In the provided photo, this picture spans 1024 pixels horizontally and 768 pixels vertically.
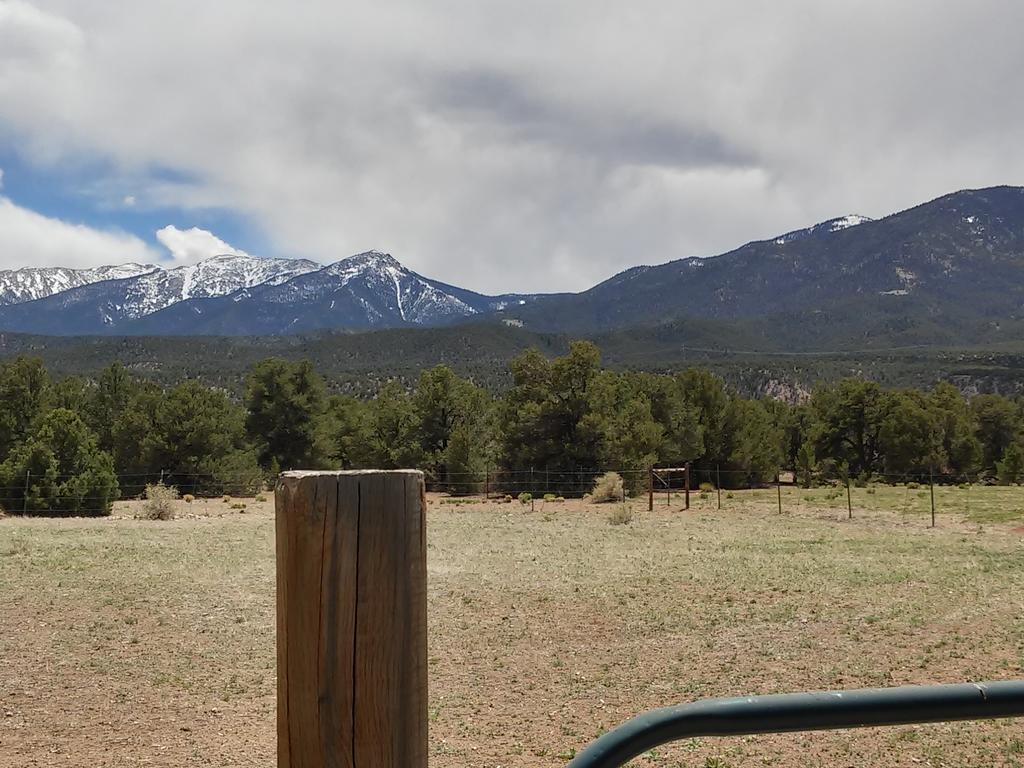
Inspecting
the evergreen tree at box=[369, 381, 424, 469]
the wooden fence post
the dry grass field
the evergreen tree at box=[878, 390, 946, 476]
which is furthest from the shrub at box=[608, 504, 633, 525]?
the evergreen tree at box=[878, 390, 946, 476]

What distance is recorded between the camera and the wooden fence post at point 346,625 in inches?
63.9

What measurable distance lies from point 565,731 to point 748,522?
20819 mm

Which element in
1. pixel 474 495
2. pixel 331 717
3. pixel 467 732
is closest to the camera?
pixel 331 717

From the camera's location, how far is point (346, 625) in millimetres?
1635

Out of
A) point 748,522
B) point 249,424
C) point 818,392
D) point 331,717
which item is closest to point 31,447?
point 249,424

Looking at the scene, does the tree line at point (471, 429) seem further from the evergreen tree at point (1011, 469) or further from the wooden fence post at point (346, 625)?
the wooden fence post at point (346, 625)

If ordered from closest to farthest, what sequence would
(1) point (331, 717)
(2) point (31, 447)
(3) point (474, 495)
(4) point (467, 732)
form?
(1) point (331, 717) → (4) point (467, 732) → (2) point (31, 447) → (3) point (474, 495)

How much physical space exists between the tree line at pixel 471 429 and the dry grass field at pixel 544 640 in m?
18.9

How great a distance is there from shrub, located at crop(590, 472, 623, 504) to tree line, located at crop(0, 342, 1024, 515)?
154 inches

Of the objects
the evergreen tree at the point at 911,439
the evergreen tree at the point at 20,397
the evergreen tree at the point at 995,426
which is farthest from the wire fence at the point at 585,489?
the evergreen tree at the point at 995,426

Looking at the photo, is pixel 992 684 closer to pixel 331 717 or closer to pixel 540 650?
pixel 331 717

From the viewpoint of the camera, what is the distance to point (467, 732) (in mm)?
Answer: 7301

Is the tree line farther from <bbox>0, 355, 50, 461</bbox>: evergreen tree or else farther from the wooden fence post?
the wooden fence post

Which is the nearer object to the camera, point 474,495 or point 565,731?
point 565,731
